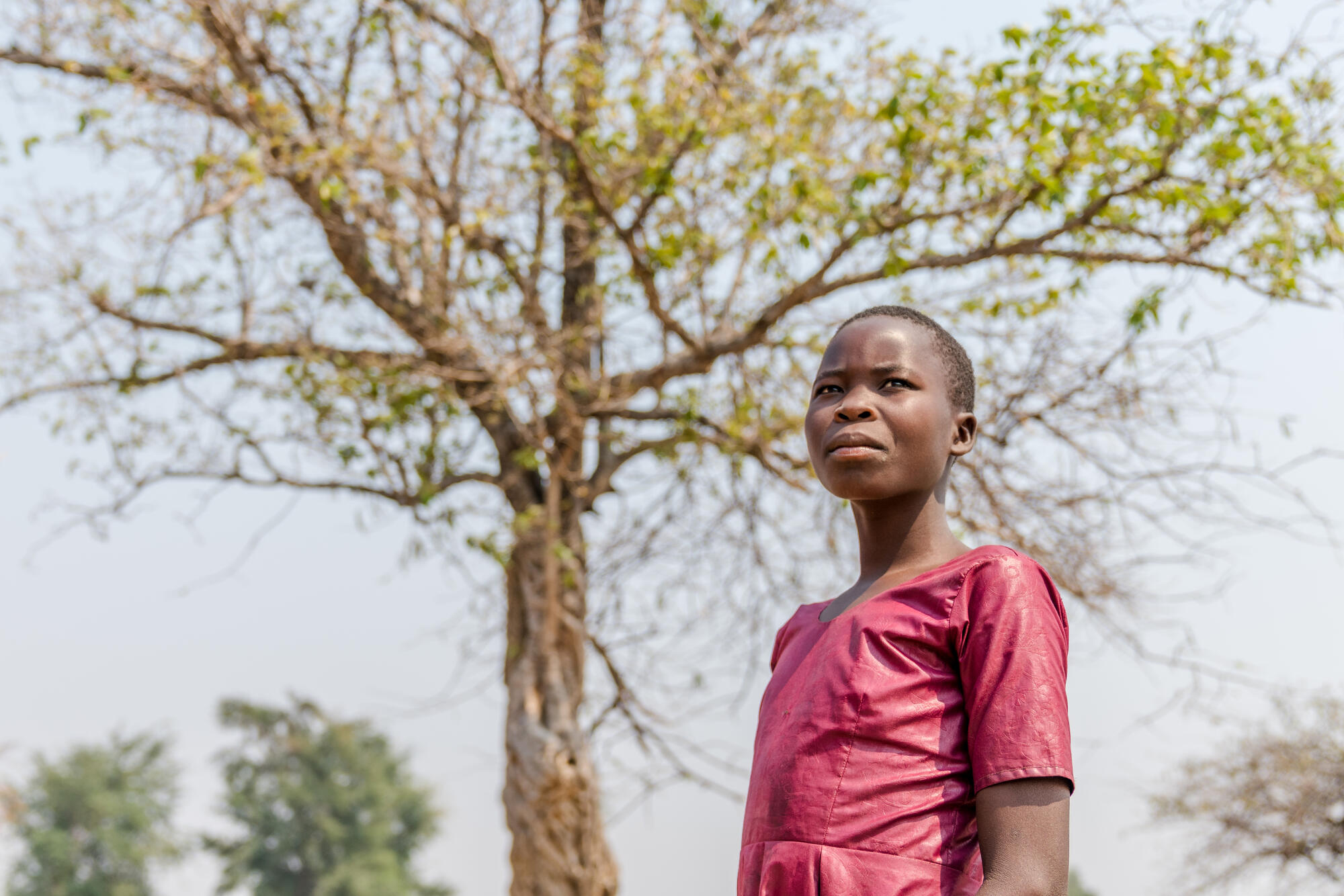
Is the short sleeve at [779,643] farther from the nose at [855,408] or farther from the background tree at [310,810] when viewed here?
the background tree at [310,810]

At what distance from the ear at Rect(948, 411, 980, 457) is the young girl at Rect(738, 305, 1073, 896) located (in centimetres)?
5

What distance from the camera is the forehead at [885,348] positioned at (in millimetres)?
1741

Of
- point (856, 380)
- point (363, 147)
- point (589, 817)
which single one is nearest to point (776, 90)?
point (363, 147)

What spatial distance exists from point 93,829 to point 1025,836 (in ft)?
88.6

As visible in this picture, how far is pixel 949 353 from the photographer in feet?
5.95

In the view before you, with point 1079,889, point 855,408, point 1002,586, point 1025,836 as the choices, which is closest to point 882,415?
point 855,408

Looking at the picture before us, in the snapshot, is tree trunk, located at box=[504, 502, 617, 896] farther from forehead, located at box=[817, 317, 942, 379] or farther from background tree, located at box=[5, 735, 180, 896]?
background tree, located at box=[5, 735, 180, 896]

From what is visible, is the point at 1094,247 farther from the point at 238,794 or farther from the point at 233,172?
the point at 238,794

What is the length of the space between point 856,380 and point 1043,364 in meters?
4.36

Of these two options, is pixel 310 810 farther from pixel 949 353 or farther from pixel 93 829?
pixel 949 353

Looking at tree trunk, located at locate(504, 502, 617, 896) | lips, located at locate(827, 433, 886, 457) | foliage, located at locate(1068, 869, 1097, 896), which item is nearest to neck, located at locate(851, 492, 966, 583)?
lips, located at locate(827, 433, 886, 457)

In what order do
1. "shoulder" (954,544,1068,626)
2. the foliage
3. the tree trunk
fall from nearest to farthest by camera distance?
1. "shoulder" (954,544,1068,626)
2. the tree trunk
3. the foliage

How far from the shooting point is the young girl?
56.6 inches

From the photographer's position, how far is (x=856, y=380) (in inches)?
69.1
